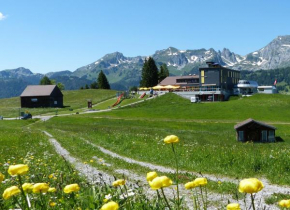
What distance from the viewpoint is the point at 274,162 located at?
17297 millimetres

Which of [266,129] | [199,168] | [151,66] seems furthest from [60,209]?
[151,66]

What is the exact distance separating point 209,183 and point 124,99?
304 ft

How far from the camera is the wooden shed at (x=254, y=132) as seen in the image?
4238 cm

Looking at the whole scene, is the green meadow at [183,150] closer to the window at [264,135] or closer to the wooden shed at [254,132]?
the wooden shed at [254,132]

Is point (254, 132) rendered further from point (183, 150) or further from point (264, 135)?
point (183, 150)

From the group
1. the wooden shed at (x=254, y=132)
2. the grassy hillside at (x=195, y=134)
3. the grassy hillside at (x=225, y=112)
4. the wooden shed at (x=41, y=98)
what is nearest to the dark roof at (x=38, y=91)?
the wooden shed at (x=41, y=98)

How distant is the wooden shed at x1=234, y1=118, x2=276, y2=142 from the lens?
42.4m

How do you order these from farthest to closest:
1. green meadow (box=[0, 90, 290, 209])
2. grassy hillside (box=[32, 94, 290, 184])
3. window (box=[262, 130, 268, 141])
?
window (box=[262, 130, 268, 141])
grassy hillside (box=[32, 94, 290, 184])
green meadow (box=[0, 90, 290, 209])

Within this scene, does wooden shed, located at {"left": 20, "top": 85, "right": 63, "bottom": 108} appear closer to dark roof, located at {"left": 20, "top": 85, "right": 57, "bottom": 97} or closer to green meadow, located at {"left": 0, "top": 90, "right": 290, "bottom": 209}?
dark roof, located at {"left": 20, "top": 85, "right": 57, "bottom": 97}

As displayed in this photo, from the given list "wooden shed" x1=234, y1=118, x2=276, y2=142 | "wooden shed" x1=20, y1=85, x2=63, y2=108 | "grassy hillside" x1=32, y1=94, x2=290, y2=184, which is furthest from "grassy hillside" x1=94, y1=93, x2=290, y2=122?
"wooden shed" x1=20, y1=85, x2=63, y2=108

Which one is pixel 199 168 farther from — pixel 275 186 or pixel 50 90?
pixel 50 90

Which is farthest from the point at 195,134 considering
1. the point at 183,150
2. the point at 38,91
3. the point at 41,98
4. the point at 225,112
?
the point at 38,91

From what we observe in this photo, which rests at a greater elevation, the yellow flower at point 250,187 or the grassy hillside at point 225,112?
the yellow flower at point 250,187

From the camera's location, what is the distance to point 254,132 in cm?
4316
